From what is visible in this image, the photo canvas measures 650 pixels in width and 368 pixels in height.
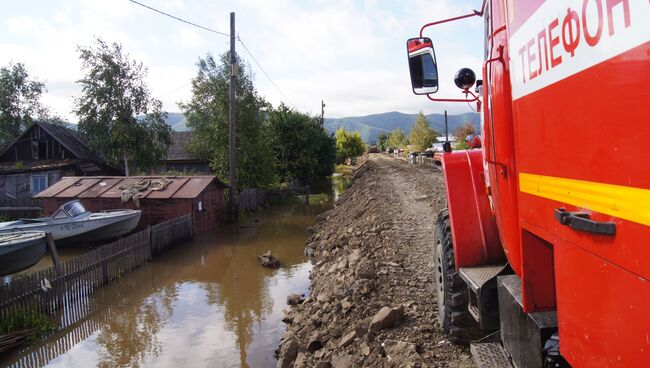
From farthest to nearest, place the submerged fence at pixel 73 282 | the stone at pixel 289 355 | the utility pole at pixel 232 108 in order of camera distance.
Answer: the utility pole at pixel 232 108, the submerged fence at pixel 73 282, the stone at pixel 289 355

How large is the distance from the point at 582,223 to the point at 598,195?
0.48 feet

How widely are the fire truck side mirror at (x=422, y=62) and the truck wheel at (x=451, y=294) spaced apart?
1.66 meters

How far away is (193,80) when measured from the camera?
120 ft

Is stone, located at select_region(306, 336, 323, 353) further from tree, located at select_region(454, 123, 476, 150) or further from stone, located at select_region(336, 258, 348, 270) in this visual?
tree, located at select_region(454, 123, 476, 150)

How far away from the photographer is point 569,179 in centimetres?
206

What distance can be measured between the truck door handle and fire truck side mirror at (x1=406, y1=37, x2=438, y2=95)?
1.89 metres

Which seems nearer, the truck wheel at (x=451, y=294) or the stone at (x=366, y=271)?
the truck wheel at (x=451, y=294)

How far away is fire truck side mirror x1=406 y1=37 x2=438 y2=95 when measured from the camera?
374 cm

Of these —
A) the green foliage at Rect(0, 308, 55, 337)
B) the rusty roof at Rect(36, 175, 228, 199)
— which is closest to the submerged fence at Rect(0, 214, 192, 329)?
the green foliage at Rect(0, 308, 55, 337)

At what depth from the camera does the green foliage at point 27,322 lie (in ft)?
28.3

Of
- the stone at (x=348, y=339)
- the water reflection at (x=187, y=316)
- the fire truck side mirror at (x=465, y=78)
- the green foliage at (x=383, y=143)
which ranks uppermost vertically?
the green foliage at (x=383, y=143)

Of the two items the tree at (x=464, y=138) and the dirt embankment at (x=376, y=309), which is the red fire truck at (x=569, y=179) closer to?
the dirt embankment at (x=376, y=309)

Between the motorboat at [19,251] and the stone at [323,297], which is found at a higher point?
the motorboat at [19,251]

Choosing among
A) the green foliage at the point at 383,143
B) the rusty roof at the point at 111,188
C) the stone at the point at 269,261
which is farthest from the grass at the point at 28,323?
the green foliage at the point at 383,143
